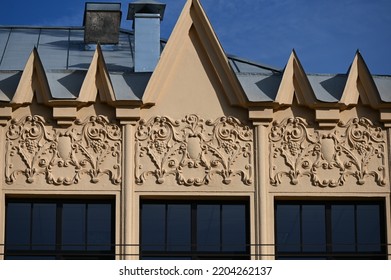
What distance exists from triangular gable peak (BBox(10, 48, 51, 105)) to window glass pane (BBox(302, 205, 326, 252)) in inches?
230

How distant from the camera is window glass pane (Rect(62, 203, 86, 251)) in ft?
92.9

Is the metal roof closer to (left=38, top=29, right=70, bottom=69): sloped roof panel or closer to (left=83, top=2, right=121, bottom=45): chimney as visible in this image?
(left=38, top=29, right=70, bottom=69): sloped roof panel

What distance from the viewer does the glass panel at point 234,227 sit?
28516 mm

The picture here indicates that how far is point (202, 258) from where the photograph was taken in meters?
28.3

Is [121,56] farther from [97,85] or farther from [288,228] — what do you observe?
[288,228]

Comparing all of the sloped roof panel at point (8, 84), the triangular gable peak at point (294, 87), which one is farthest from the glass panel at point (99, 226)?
the triangular gable peak at point (294, 87)

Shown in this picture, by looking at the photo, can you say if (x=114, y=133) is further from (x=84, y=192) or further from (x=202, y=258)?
(x=202, y=258)

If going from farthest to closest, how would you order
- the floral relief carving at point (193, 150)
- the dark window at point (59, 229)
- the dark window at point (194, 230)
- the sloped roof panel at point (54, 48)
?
the sloped roof panel at point (54, 48) → the floral relief carving at point (193, 150) → the dark window at point (194, 230) → the dark window at point (59, 229)

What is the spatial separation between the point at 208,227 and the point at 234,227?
0.53 metres

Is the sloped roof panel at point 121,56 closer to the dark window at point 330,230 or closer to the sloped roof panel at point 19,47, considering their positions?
the sloped roof panel at point 19,47

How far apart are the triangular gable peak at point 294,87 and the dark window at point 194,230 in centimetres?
236

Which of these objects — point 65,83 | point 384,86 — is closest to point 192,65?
point 65,83

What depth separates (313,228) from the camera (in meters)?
28.8
